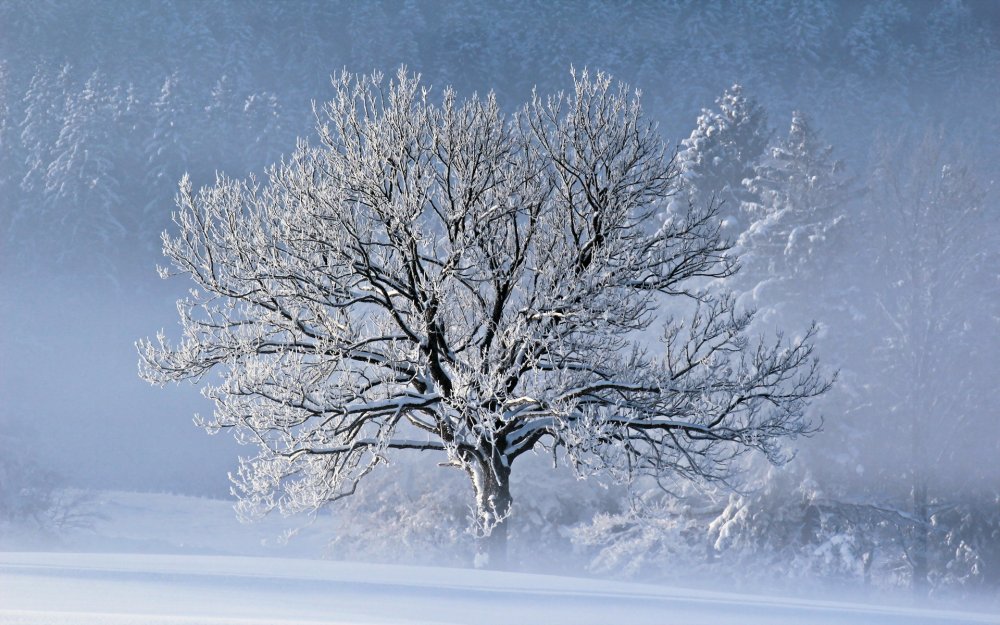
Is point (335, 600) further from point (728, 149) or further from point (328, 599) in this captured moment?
point (728, 149)

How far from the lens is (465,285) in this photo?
14328mm

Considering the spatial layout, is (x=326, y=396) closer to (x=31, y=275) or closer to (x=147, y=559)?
(x=147, y=559)

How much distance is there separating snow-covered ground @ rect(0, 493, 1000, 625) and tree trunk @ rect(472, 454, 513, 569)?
4448mm

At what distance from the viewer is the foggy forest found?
1384 cm

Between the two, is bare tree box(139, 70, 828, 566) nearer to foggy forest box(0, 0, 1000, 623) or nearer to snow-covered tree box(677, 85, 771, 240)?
foggy forest box(0, 0, 1000, 623)

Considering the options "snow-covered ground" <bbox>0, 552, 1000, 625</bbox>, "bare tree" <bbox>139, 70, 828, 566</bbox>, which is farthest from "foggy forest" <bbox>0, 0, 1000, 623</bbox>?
"snow-covered ground" <bbox>0, 552, 1000, 625</bbox>

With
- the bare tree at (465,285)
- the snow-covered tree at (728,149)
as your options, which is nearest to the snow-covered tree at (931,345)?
the snow-covered tree at (728,149)

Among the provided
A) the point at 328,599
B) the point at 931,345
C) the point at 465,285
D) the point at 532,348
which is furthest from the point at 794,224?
the point at 328,599

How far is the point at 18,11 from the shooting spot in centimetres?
9600

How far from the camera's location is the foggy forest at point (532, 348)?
13844 mm

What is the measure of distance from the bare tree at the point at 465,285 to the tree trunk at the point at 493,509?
0.04m

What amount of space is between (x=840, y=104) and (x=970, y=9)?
22.4 m

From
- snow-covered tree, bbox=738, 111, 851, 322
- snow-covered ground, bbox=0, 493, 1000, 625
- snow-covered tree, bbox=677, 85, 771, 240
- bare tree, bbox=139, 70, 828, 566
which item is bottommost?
snow-covered ground, bbox=0, 493, 1000, 625

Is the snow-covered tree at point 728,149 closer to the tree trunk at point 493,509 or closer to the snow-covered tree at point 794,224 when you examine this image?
the snow-covered tree at point 794,224
